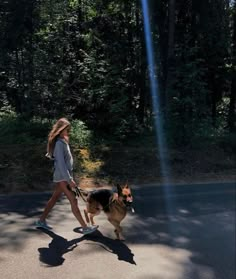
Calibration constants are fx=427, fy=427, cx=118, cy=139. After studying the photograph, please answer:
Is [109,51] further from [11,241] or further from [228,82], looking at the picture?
[11,241]

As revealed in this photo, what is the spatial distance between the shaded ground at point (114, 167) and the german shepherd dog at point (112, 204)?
11.4ft

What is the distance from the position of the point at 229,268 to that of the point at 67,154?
108 inches

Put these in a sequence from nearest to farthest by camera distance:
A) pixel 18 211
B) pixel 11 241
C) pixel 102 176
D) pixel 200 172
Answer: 1. pixel 11 241
2. pixel 18 211
3. pixel 102 176
4. pixel 200 172

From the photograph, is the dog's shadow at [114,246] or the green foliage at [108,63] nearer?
the dog's shadow at [114,246]

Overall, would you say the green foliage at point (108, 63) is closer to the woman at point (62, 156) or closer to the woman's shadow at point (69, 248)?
the woman at point (62, 156)

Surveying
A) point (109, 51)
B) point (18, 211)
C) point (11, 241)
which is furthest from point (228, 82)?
point (11, 241)

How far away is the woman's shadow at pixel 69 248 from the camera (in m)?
5.62

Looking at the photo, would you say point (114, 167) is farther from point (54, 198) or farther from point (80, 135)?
point (54, 198)

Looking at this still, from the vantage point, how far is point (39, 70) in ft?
50.7

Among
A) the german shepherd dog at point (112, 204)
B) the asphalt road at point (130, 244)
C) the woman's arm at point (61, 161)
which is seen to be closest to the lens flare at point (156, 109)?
the asphalt road at point (130, 244)

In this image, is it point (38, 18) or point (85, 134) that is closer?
point (85, 134)

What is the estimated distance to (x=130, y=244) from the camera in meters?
6.30

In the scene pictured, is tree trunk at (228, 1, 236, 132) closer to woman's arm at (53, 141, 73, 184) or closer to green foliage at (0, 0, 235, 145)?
green foliage at (0, 0, 235, 145)

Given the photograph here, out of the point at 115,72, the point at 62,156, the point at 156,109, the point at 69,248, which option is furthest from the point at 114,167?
the point at 69,248
